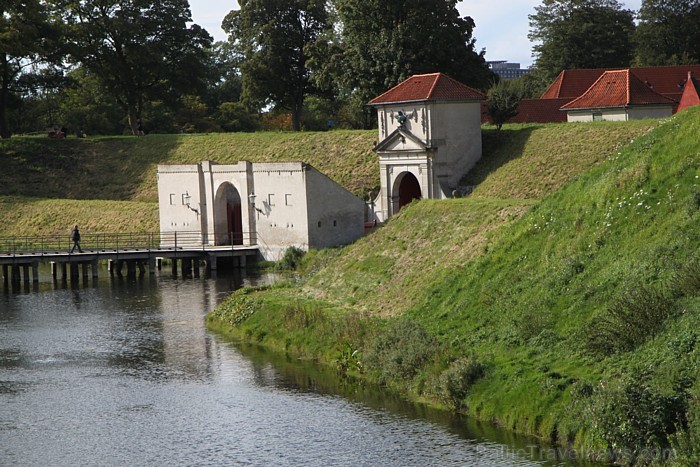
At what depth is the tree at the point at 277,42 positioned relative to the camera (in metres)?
89.4

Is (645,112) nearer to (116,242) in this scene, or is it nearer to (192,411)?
(116,242)

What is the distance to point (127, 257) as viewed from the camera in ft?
208

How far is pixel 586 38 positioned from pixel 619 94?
31169 millimetres

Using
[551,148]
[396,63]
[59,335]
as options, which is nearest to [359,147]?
[396,63]

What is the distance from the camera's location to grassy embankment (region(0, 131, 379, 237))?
77062mm

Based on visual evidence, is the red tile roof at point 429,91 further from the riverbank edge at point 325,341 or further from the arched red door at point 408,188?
the riverbank edge at point 325,341

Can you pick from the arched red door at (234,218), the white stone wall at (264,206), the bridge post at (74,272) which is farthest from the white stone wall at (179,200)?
the bridge post at (74,272)

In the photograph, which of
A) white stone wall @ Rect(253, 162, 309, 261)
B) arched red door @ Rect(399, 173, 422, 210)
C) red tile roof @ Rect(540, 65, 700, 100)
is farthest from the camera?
red tile roof @ Rect(540, 65, 700, 100)

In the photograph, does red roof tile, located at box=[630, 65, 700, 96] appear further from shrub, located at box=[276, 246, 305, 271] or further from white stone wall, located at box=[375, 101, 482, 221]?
shrub, located at box=[276, 246, 305, 271]

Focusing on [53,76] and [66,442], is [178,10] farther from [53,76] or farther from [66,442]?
[66,442]

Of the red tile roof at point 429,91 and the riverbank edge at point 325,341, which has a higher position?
the red tile roof at point 429,91

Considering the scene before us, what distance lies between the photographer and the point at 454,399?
96.7ft

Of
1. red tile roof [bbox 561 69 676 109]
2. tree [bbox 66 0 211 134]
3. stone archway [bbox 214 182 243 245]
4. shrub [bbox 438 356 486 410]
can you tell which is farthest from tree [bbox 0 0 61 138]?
shrub [bbox 438 356 486 410]

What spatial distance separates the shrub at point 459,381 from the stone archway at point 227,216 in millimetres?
37490
